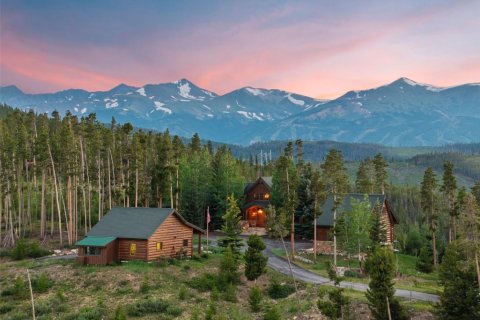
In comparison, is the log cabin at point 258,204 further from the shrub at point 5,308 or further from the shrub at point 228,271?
the shrub at point 5,308

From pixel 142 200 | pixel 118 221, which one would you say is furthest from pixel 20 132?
pixel 118 221

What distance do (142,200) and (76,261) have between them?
3078cm

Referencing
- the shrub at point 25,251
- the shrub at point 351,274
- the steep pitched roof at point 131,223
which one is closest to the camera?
the shrub at point 351,274

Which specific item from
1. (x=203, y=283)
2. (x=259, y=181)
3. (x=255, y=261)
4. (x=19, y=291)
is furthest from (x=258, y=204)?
(x=19, y=291)

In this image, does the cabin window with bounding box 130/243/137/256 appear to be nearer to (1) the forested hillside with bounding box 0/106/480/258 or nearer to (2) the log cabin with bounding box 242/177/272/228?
(1) the forested hillside with bounding box 0/106/480/258

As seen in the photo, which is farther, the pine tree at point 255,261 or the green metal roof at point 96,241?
the green metal roof at point 96,241

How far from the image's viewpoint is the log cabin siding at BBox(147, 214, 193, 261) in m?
50.4

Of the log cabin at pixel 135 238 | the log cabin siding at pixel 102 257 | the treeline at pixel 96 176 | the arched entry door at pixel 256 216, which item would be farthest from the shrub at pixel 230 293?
the arched entry door at pixel 256 216

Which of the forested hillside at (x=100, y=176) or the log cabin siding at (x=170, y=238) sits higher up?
the forested hillside at (x=100, y=176)

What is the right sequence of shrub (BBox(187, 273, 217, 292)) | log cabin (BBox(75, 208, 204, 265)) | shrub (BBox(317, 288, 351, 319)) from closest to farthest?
1. shrub (BBox(317, 288, 351, 319))
2. shrub (BBox(187, 273, 217, 292))
3. log cabin (BBox(75, 208, 204, 265))

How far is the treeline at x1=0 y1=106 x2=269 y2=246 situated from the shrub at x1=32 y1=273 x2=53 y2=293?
22.2m

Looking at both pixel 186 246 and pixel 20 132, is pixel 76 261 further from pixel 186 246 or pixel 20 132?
pixel 20 132

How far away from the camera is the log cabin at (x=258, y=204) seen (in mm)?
92375

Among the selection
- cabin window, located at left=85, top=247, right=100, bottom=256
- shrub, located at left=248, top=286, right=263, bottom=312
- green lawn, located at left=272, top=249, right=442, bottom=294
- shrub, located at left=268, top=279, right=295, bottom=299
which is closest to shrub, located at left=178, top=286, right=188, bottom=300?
shrub, located at left=248, top=286, right=263, bottom=312
